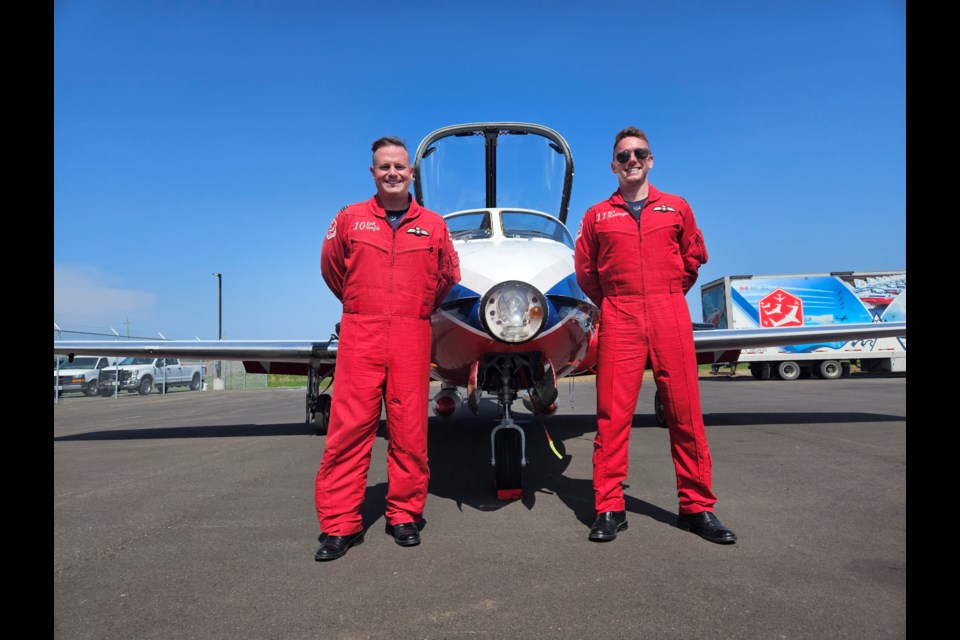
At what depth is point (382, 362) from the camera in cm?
321

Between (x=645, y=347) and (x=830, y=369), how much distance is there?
27.8 meters

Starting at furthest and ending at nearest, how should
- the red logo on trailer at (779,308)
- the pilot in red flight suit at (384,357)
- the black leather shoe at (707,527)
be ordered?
the red logo on trailer at (779,308) → the pilot in red flight suit at (384,357) → the black leather shoe at (707,527)

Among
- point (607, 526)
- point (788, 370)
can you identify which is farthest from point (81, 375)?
point (788, 370)

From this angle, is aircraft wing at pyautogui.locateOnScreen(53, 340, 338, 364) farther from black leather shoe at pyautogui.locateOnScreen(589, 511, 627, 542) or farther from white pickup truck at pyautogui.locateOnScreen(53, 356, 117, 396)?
white pickup truck at pyautogui.locateOnScreen(53, 356, 117, 396)

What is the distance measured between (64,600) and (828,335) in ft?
30.4

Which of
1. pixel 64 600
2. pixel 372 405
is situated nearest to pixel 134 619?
pixel 64 600

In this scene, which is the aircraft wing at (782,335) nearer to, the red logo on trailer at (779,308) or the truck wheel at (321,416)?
the truck wheel at (321,416)

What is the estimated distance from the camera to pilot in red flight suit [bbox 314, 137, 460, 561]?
10.3 feet

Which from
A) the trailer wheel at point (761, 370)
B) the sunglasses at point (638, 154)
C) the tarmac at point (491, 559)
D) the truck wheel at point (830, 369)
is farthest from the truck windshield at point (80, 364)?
the truck wheel at point (830, 369)

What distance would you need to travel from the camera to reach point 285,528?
3406mm

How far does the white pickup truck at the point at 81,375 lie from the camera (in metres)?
20.3

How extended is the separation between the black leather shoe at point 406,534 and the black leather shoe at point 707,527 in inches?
64.1

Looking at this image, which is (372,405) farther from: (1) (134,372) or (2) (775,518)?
(1) (134,372)
